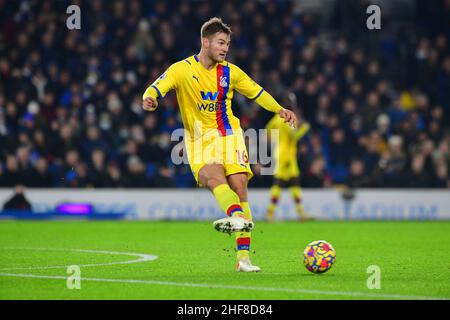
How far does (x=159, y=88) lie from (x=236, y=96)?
12511 mm

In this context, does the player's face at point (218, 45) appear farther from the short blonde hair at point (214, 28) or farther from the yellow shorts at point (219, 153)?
the yellow shorts at point (219, 153)

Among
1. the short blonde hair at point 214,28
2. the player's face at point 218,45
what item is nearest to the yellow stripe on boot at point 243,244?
the player's face at point 218,45

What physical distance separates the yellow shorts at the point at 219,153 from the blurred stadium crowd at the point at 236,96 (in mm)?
10399

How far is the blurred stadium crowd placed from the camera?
19328 mm

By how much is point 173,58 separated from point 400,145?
5901 mm

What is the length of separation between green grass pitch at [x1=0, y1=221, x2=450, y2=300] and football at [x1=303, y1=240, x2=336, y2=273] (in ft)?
0.30

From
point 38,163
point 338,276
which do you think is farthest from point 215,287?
point 38,163

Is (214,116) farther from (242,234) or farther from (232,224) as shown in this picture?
(232,224)

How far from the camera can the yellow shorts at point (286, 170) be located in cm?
1847

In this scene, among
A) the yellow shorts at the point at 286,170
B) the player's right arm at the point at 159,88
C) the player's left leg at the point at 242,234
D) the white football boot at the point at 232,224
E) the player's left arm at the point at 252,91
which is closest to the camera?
the white football boot at the point at 232,224

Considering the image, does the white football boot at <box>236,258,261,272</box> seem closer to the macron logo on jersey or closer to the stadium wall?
the macron logo on jersey

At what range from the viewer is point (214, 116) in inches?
341

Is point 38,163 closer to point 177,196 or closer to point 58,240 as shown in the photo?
point 177,196

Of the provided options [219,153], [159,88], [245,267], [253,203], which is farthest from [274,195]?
[159,88]
